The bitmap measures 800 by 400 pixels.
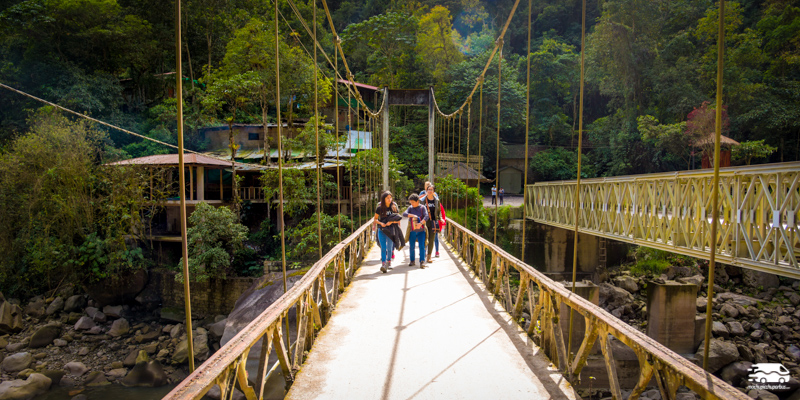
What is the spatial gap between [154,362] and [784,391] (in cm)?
1383

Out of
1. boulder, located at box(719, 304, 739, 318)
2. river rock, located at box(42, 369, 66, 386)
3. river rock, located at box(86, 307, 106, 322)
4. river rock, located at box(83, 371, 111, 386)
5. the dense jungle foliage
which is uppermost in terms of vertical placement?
the dense jungle foliage

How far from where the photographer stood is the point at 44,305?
13.6 metres

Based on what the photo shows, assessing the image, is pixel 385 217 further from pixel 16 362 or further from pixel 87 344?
pixel 16 362

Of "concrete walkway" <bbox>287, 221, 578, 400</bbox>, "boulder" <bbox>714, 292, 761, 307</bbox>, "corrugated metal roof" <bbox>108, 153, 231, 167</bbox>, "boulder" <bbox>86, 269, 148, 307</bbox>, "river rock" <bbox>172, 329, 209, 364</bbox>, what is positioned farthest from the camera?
"corrugated metal roof" <bbox>108, 153, 231, 167</bbox>

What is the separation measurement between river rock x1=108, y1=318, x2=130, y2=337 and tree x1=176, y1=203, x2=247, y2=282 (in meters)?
2.12

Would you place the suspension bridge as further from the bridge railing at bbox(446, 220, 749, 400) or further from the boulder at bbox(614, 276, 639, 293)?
the boulder at bbox(614, 276, 639, 293)

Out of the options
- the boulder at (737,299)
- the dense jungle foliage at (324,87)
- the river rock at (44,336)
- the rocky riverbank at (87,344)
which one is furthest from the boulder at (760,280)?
the river rock at (44,336)

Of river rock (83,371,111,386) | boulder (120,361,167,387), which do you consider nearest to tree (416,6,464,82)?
boulder (120,361,167,387)

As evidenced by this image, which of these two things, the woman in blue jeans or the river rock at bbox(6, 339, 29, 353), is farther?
the river rock at bbox(6, 339, 29, 353)

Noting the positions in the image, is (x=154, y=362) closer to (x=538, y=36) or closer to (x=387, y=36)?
(x=387, y=36)

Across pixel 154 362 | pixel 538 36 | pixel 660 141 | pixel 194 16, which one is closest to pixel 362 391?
pixel 154 362

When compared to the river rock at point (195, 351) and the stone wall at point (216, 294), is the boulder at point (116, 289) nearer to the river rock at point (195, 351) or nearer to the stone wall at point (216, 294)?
the stone wall at point (216, 294)

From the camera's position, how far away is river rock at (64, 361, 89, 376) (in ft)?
34.8

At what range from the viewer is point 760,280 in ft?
37.9
